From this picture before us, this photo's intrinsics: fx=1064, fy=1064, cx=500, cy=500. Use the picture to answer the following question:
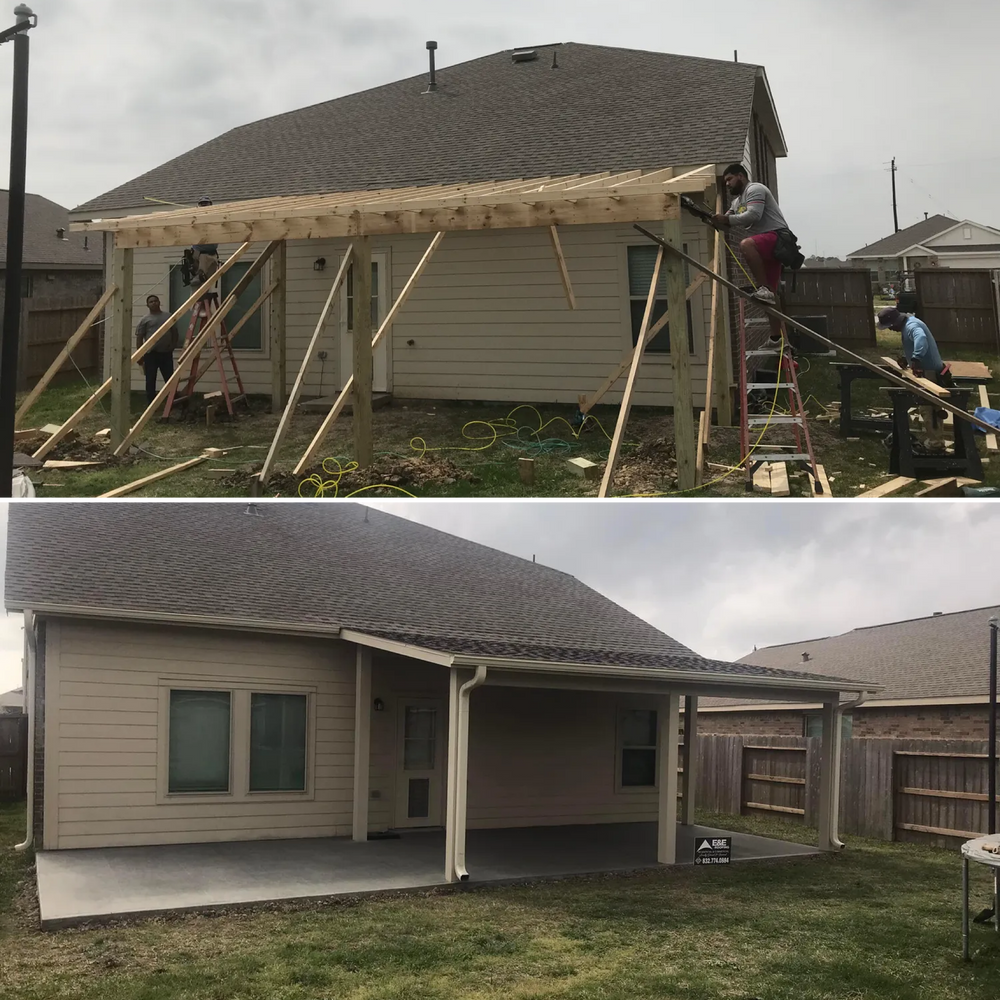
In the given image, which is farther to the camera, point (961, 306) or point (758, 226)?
point (961, 306)

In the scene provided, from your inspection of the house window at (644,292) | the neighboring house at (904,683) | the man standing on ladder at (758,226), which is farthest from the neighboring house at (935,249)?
the man standing on ladder at (758,226)

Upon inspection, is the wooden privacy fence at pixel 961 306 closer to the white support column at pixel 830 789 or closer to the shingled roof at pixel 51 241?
the white support column at pixel 830 789

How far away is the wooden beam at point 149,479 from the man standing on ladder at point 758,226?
6.13 m

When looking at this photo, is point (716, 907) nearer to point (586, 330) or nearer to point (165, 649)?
point (165, 649)

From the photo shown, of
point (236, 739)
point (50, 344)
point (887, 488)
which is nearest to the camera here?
point (887, 488)

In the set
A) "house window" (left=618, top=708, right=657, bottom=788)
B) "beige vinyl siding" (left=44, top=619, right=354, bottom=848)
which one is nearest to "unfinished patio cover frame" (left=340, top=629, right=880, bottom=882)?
"beige vinyl siding" (left=44, top=619, right=354, bottom=848)

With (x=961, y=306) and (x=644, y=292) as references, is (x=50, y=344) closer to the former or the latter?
(x=644, y=292)

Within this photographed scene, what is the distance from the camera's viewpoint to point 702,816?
55.3 feet

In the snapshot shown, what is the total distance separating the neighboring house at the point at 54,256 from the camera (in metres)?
28.0

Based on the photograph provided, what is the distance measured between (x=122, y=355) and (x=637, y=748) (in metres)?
8.28

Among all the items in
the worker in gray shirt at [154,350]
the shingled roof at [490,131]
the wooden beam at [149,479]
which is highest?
the shingled roof at [490,131]

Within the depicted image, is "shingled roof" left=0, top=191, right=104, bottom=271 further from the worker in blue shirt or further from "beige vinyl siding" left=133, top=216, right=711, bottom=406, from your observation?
the worker in blue shirt

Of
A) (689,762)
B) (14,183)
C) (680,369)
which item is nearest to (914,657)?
(689,762)

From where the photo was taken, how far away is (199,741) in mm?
10648
